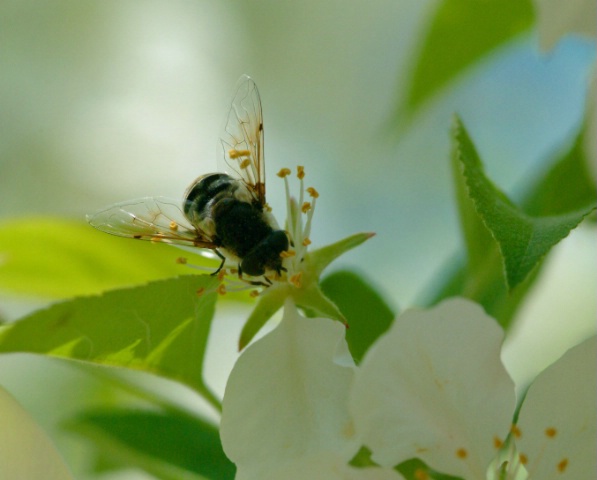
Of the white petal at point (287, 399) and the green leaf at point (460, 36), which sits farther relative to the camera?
the green leaf at point (460, 36)

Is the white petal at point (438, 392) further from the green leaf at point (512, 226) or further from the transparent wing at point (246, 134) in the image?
the transparent wing at point (246, 134)

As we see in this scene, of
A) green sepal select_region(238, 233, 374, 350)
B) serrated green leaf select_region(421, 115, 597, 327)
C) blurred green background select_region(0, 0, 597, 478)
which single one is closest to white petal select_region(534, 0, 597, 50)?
serrated green leaf select_region(421, 115, 597, 327)

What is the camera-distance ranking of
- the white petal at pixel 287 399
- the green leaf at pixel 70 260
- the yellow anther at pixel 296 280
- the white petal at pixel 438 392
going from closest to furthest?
1. the white petal at pixel 438 392
2. the white petal at pixel 287 399
3. the yellow anther at pixel 296 280
4. the green leaf at pixel 70 260

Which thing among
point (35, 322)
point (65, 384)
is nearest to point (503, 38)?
point (35, 322)

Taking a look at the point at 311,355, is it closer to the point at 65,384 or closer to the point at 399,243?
the point at 65,384

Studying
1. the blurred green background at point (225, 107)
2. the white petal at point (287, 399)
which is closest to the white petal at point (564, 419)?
A: the white petal at point (287, 399)

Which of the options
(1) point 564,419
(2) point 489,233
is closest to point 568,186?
(2) point 489,233

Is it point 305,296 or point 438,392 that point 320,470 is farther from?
point 305,296
